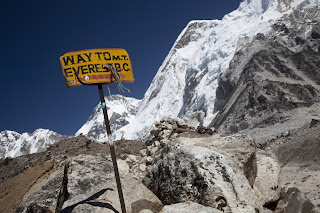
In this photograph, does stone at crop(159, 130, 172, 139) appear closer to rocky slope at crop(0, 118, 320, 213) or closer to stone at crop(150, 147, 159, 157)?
stone at crop(150, 147, 159, 157)

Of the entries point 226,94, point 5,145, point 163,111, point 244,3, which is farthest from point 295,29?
point 5,145

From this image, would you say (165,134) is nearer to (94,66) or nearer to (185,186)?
(185,186)

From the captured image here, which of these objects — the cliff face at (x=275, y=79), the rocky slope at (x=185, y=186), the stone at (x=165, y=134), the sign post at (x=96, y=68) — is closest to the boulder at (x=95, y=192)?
the rocky slope at (x=185, y=186)

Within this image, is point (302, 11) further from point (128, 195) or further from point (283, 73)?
point (128, 195)

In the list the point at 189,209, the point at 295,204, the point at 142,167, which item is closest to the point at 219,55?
the point at 142,167

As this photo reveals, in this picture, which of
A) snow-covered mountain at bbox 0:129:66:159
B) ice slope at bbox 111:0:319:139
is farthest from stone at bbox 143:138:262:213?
snow-covered mountain at bbox 0:129:66:159

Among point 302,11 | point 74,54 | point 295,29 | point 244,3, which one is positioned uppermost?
point 244,3

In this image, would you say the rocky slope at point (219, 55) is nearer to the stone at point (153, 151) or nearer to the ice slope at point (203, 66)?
the ice slope at point (203, 66)
